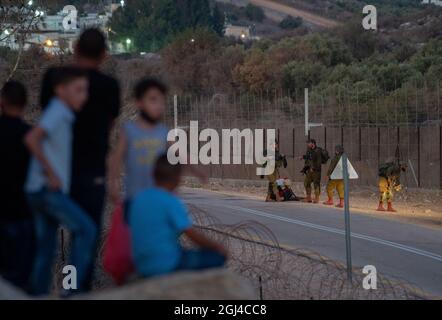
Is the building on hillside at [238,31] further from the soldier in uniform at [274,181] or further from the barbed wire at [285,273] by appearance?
the barbed wire at [285,273]

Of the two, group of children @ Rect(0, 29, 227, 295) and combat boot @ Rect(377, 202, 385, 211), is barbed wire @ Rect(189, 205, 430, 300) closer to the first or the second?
group of children @ Rect(0, 29, 227, 295)

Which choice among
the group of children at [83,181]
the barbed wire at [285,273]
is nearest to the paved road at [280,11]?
the barbed wire at [285,273]

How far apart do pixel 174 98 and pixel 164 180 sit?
32892mm

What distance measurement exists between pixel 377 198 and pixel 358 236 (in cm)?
1100

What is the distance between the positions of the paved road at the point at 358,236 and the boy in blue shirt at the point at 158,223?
9365 mm

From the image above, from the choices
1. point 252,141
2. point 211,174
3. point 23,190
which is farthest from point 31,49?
point 211,174

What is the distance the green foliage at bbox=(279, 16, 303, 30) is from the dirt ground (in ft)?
240

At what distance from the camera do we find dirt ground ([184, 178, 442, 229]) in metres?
26.6

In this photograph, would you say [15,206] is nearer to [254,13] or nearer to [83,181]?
[83,181]

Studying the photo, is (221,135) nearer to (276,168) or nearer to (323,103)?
(323,103)

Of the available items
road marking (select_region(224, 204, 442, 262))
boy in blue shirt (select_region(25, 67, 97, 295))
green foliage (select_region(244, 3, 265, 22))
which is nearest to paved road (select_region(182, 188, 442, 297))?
road marking (select_region(224, 204, 442, 262))

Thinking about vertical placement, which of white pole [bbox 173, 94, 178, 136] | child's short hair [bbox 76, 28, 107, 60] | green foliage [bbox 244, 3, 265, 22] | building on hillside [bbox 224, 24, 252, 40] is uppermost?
green foliage [bbox 244, 3, 265, 22]

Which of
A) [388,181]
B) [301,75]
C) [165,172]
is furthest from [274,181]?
[301,75]

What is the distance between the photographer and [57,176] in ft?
19.9
